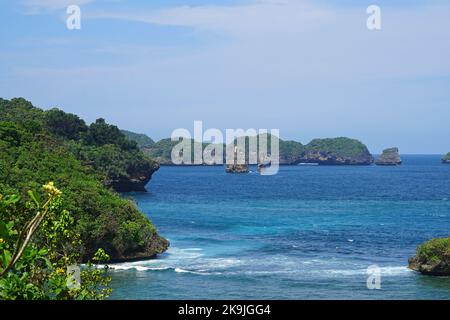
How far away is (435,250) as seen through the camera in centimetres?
3688

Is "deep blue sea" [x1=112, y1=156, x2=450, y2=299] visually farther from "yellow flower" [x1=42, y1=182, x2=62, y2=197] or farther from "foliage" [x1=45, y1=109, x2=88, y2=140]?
"yellow flower" [x1=42, y1=182, x2=62, y2=197]

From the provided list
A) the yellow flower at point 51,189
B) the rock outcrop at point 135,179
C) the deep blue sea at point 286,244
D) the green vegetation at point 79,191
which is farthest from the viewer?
the rock outcrop at point 135,179

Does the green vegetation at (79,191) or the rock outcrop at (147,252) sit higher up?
the green vegetation at (79,191)

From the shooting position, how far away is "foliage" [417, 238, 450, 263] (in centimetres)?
3628

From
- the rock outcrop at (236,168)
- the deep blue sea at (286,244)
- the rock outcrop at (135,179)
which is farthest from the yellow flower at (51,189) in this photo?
the rock outcrop at (236,168)

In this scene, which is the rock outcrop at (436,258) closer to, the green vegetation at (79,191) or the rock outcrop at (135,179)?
the green vegetation at (79,191)

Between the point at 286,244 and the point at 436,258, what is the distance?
13894mm

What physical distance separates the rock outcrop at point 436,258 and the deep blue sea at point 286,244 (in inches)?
29.5

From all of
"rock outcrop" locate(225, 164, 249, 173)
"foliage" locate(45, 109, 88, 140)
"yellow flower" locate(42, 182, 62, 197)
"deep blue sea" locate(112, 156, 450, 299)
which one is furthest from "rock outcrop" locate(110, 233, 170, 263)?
"rock outcrop" locate(225, 164, 249, 173)

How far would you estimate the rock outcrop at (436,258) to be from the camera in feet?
119

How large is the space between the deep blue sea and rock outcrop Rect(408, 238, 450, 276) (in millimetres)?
750

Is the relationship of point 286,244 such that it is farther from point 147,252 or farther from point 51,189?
point 51,189
